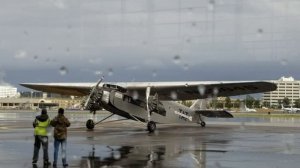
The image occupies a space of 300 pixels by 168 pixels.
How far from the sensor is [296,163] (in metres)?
13.5

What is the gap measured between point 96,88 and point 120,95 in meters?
1.70

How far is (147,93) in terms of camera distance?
1155 inches

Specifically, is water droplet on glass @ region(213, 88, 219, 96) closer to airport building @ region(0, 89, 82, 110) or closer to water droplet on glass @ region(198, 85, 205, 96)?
water droplet on glass @ region(198, 85, 205, 96)

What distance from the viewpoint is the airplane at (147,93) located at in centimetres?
2898

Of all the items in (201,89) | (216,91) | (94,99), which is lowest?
(94,99)

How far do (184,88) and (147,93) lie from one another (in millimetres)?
2361

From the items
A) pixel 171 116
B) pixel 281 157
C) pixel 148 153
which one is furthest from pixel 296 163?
pixel 171 116

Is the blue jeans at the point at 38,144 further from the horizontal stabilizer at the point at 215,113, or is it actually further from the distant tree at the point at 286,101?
the distant tree at the point at 286,101

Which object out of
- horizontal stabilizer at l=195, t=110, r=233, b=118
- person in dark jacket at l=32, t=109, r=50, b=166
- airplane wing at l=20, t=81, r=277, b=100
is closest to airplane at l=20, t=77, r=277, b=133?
airplane wing at l=20, t=81, r=277, b=100

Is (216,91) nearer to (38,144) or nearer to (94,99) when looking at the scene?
(94,99)

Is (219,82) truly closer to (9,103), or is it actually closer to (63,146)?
(63,146)

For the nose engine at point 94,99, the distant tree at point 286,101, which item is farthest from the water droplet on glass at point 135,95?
the distant tree at point 286,101

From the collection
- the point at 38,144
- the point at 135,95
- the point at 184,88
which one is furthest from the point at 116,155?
the point at 135,95

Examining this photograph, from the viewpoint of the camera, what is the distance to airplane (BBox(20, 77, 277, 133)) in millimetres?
28984
